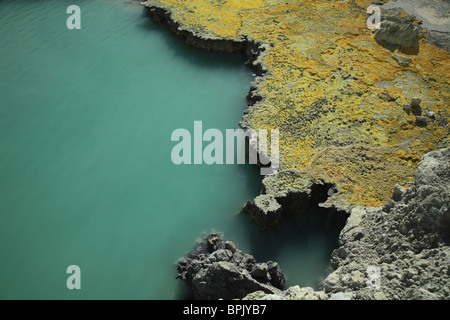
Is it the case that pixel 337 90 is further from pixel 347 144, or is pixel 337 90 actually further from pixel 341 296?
pixel 341 296

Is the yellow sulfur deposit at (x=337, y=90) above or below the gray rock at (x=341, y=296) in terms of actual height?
above

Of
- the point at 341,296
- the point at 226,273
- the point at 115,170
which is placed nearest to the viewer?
the point at 341,296

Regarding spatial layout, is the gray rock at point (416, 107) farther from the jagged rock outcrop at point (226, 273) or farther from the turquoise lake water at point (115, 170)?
the jagged rock outcrop at point (226, 273)

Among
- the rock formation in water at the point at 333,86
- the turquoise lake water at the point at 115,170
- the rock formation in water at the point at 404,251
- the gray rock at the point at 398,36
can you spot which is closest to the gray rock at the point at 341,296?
the rock formation in water at the point at 404,251

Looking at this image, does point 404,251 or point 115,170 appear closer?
point 404,251

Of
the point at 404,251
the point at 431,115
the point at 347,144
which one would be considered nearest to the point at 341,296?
the point at 404,251

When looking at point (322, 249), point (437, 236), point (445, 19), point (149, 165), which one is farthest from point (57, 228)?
point (445, 19)

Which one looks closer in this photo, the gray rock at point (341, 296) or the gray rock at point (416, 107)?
the gray rock at point (341, 296)
